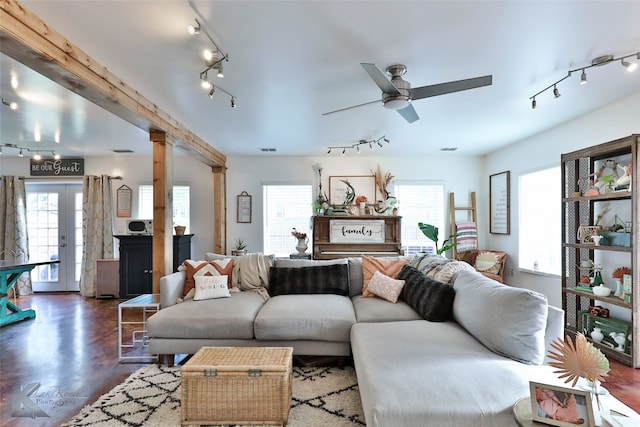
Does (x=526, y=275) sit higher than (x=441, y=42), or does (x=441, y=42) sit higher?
(x=441, y=42)

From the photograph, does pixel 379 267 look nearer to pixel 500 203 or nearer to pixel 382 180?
pixel 382 180

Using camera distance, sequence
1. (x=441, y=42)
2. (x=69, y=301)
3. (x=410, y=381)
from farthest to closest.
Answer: (x=69, y=301), (x=441, y=42), (x=410, y=381)

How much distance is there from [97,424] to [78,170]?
5455 millimetres

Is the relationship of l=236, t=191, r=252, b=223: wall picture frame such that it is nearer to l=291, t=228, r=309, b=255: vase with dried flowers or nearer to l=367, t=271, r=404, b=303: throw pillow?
l=291, t=228, r=309, b=255: vase with dried flowers

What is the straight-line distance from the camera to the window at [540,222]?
14.0 ft

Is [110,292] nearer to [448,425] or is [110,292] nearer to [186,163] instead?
[186,163]

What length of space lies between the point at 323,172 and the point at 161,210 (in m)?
3.20

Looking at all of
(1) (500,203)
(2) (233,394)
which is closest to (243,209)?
(2) (233,394)

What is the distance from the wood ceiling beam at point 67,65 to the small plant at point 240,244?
2.77m

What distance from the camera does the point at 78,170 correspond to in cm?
599

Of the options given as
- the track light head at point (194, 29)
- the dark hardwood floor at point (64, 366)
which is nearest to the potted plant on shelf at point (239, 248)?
the dark hardwood floor at point (64, 366)

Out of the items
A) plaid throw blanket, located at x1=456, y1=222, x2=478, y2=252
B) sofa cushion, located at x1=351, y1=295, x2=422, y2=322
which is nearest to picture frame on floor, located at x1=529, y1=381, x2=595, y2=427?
sofa cushion, located at x1=351, y1=295, x2=422, y2=322

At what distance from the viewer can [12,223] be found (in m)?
5.73

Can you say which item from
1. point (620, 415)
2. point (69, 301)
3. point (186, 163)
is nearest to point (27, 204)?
point (69, 301)
